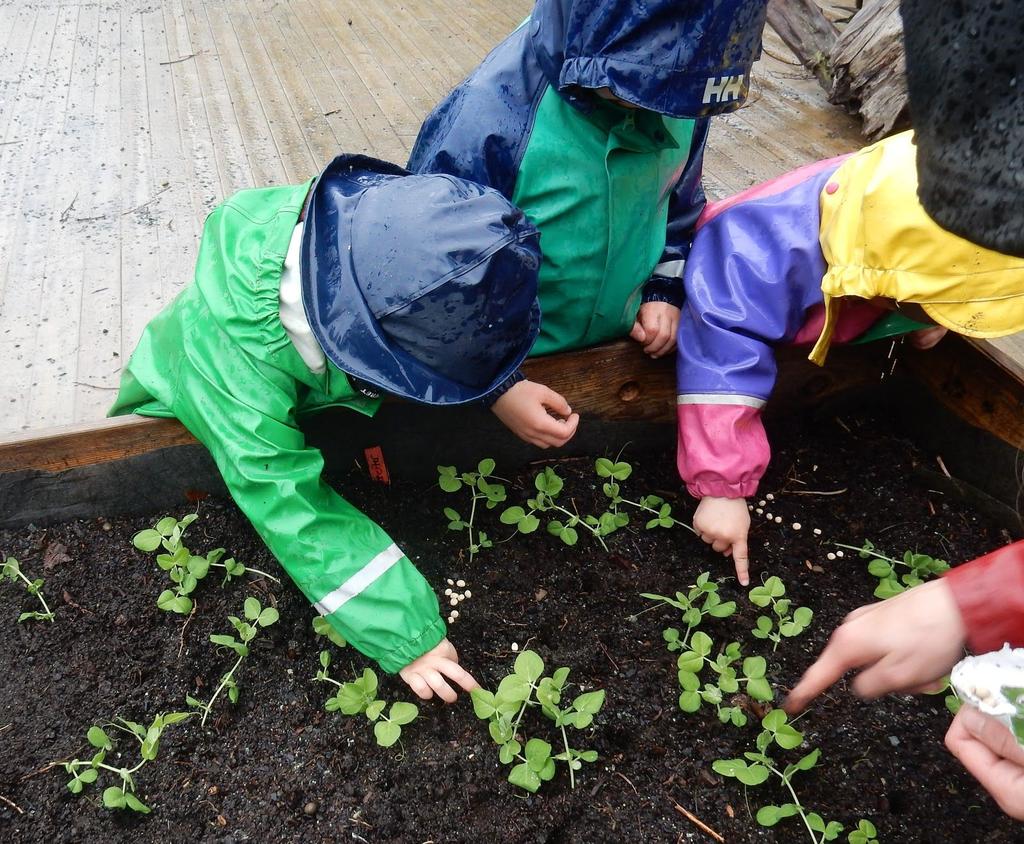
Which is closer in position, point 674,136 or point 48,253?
point 674,136

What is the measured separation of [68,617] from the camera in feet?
4.87

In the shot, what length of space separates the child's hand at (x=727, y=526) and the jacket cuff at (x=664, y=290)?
0.48 m

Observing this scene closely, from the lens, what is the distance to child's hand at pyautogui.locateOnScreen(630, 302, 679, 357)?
1.74 metres

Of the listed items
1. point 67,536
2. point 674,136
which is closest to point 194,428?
point 67,536

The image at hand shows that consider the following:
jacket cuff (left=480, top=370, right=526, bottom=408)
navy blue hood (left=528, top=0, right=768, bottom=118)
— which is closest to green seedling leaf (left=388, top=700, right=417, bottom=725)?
jacket cuff (left=480, top=370, right=526, bottom=408)

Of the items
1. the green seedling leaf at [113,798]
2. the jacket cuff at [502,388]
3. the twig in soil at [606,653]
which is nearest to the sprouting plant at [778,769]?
the twig in soil at [606,653]

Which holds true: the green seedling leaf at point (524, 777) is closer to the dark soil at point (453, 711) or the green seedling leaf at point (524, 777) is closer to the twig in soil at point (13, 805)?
the dark soil at point (453, 711)

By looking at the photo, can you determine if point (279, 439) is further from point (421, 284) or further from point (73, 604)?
point (73, 604)

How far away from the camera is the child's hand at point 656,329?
1.74 metres

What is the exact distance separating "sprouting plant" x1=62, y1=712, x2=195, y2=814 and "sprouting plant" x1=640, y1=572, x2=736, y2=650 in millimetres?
847

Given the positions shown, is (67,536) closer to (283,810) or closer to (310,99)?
(283,810)

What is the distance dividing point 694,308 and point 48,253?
6.62 ft

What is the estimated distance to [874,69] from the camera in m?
2.97

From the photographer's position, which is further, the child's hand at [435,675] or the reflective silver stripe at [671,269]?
the reflective silver stripe at [671,269]
